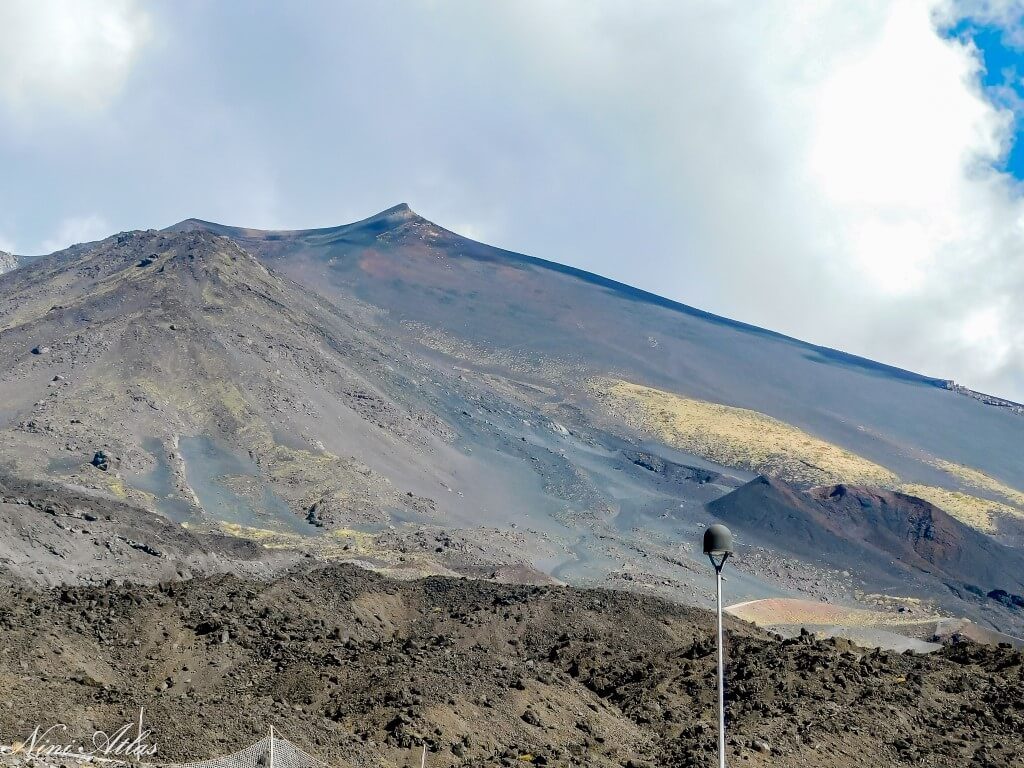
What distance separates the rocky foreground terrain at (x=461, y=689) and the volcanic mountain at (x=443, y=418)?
811cm

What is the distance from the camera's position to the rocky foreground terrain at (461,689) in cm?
1429

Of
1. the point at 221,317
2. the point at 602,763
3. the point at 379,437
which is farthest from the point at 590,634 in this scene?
the point at 221,317

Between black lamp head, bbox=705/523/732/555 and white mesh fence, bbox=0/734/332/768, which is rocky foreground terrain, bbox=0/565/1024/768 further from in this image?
black lamp head, bbox=705/523/732/555

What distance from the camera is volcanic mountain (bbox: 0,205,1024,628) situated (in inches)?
1981

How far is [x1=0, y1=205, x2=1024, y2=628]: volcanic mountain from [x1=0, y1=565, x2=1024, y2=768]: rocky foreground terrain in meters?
8.11

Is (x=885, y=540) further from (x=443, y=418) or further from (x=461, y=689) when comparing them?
(x=461, y=689)

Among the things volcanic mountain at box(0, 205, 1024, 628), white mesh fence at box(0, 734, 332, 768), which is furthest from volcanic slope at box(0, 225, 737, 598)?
white mesh fence at box(0, 734, 332, 768)

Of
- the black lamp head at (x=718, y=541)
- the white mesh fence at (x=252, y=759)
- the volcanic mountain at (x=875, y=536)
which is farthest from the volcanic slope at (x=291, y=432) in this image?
the black lamp head at (x=718, y=541)

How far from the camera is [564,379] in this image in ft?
289

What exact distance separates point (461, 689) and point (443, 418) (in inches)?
2008

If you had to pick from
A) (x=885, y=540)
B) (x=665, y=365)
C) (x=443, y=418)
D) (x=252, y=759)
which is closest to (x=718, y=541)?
(x=252, y=759)

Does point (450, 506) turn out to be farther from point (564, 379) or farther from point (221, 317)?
point (564, 379)

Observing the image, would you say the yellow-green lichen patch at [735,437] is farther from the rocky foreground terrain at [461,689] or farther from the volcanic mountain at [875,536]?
A: the rocky foreground terrain at [461,689]

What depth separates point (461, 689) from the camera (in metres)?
17.3
